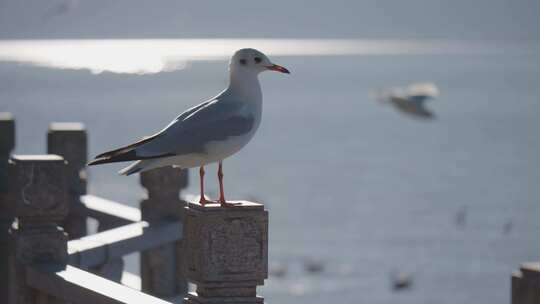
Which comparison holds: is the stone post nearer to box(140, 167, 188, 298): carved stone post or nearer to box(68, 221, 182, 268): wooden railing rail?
box(68, 221, 182, 268): wooden railing rail

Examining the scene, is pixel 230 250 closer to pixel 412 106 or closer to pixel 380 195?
pixel 412 106

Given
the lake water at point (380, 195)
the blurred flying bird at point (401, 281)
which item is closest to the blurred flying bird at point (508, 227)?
the lake water at point (380, 195)

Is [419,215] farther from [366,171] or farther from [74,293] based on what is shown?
[74,293]

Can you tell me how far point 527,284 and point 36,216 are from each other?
13.4 feet

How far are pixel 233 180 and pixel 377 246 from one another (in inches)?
818

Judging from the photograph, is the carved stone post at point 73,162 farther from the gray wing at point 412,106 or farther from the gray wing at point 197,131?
the gray wing at point 412,106

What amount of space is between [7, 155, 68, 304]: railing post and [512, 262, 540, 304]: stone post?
373cm

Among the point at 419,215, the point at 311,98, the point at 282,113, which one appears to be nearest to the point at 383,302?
the point at 419,215

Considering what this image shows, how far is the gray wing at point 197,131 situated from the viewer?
691 cm

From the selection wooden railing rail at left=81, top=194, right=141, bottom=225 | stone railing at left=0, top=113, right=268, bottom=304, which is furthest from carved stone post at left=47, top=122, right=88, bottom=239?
wooden railing rail at left=81, top=194, right=141, bottom=225

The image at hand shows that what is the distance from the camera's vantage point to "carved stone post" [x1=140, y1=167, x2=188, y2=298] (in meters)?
10.6

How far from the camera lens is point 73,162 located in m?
12.2

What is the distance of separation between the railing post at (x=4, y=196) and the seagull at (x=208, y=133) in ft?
14.2

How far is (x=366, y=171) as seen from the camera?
80.7 m
